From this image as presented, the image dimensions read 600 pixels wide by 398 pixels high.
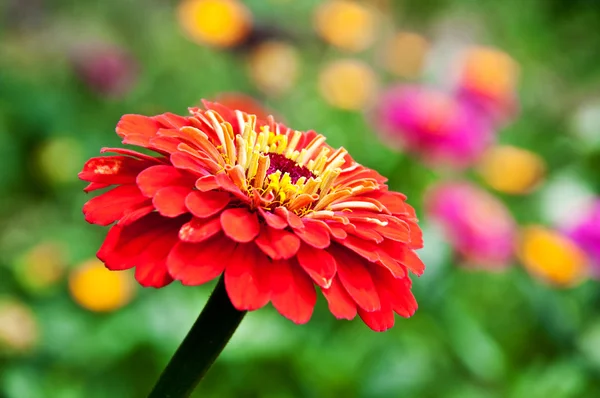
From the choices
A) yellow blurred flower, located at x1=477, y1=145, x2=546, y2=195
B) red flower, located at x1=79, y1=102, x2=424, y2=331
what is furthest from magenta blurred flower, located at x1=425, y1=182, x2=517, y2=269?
red flower, located at x1=79, y1=102, x2=424, y2=331

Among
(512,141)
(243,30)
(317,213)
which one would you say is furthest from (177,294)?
(512,141)

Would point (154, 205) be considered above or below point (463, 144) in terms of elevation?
above

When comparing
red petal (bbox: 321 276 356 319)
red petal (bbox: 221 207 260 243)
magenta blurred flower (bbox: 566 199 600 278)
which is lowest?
magenta blurred flower (bbox: 566 199 600 278)

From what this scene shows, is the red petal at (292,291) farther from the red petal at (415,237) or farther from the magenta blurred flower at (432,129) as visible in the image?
the magenta blurred flower at (432,129)

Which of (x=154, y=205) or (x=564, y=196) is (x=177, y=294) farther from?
(x=564, y=196)

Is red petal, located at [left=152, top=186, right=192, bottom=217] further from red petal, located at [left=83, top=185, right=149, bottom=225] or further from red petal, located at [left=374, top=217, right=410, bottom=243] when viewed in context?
red petal, located at [left=374, top=217, right=410, bottom=243]

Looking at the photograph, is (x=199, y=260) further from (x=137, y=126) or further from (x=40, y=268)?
(x=40, y=268)

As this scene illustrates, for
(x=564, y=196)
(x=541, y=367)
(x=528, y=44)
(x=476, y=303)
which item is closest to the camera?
(x=541, y=367)
